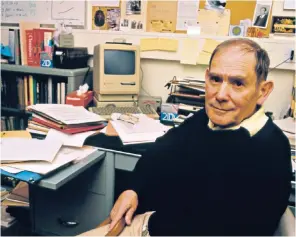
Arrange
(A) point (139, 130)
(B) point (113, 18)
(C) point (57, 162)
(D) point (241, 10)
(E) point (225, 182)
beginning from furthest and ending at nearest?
(B) point (113, 18), (D) point (241, 10), (A) point (139, 130), (C) point (57, 162), (E) point (225, 182)

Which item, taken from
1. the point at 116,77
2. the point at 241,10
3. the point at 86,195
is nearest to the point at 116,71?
the point at 116,77

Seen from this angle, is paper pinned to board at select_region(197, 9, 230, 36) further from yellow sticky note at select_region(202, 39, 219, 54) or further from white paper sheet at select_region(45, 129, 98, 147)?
white paper sheet at select_region(45, 129, 98, 147)

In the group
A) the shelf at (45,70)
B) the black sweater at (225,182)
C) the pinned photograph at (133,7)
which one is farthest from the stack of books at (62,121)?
the pinned photograph at (133,7)

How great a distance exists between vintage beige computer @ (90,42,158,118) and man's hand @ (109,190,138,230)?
25.3 inches

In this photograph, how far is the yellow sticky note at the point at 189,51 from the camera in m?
1.88

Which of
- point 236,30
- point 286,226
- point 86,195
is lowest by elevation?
point 86,195

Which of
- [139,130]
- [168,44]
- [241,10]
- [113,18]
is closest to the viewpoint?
[139,130]

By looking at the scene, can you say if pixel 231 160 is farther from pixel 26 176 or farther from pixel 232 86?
pixel 26 176

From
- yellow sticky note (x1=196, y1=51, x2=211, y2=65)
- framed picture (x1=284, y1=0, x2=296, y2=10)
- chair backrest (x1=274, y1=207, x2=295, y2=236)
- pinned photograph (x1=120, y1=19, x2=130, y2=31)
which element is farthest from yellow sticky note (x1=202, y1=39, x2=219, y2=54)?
chair backrest (x1=274, y1=207, x2=295, y2=236)

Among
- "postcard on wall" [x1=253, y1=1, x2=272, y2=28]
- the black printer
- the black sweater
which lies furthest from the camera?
the black printer

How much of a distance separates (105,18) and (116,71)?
507 mm

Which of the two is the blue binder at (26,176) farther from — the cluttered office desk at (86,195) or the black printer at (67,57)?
the black printer at (67,57)

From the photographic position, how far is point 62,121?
4.53 ft

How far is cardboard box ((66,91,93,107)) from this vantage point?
1.74m
